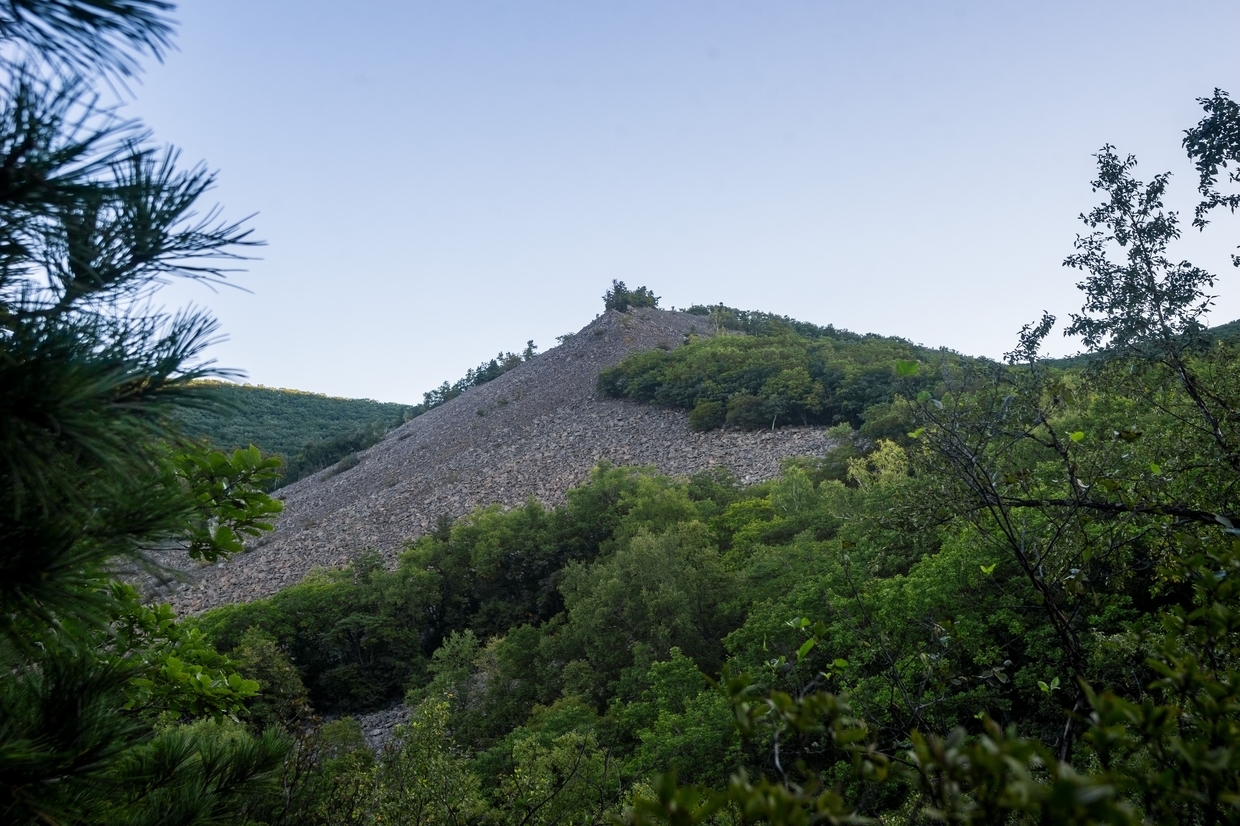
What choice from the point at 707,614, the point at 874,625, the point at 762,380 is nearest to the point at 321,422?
the point at 762,380

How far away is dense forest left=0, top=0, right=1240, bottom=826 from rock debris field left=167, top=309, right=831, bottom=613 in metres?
13.1

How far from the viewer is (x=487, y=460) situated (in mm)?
39062

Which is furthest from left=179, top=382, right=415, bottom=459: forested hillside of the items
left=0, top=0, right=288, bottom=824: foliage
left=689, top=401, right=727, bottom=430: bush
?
left=0, top=0, right=288, bottom=824: foliage

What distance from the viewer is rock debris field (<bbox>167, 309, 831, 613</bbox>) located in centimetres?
3125

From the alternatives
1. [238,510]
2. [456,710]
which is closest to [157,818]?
[238,510]

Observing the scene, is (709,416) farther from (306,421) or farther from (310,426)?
(306,421)

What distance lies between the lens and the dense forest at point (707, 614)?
5.71 ft

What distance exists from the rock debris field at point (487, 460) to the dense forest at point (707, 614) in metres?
13.1

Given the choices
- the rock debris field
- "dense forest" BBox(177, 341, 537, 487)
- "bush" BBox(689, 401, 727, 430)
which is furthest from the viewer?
"dense forest" BBox(177, 341, 537, 487)

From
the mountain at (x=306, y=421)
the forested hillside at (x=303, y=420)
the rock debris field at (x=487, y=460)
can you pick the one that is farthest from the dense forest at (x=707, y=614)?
the forested hillside at (x=303, y=420)

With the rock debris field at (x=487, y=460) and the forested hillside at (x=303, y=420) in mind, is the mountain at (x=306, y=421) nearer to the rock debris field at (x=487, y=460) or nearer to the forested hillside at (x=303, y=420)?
the forested hillside at (x=303, y=420)

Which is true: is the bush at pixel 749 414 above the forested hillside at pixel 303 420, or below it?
below

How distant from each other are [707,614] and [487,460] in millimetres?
24720

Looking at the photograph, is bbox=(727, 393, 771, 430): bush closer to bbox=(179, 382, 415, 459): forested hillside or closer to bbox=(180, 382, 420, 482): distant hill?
bbox=(180, 382, 420, 482): distant hill
